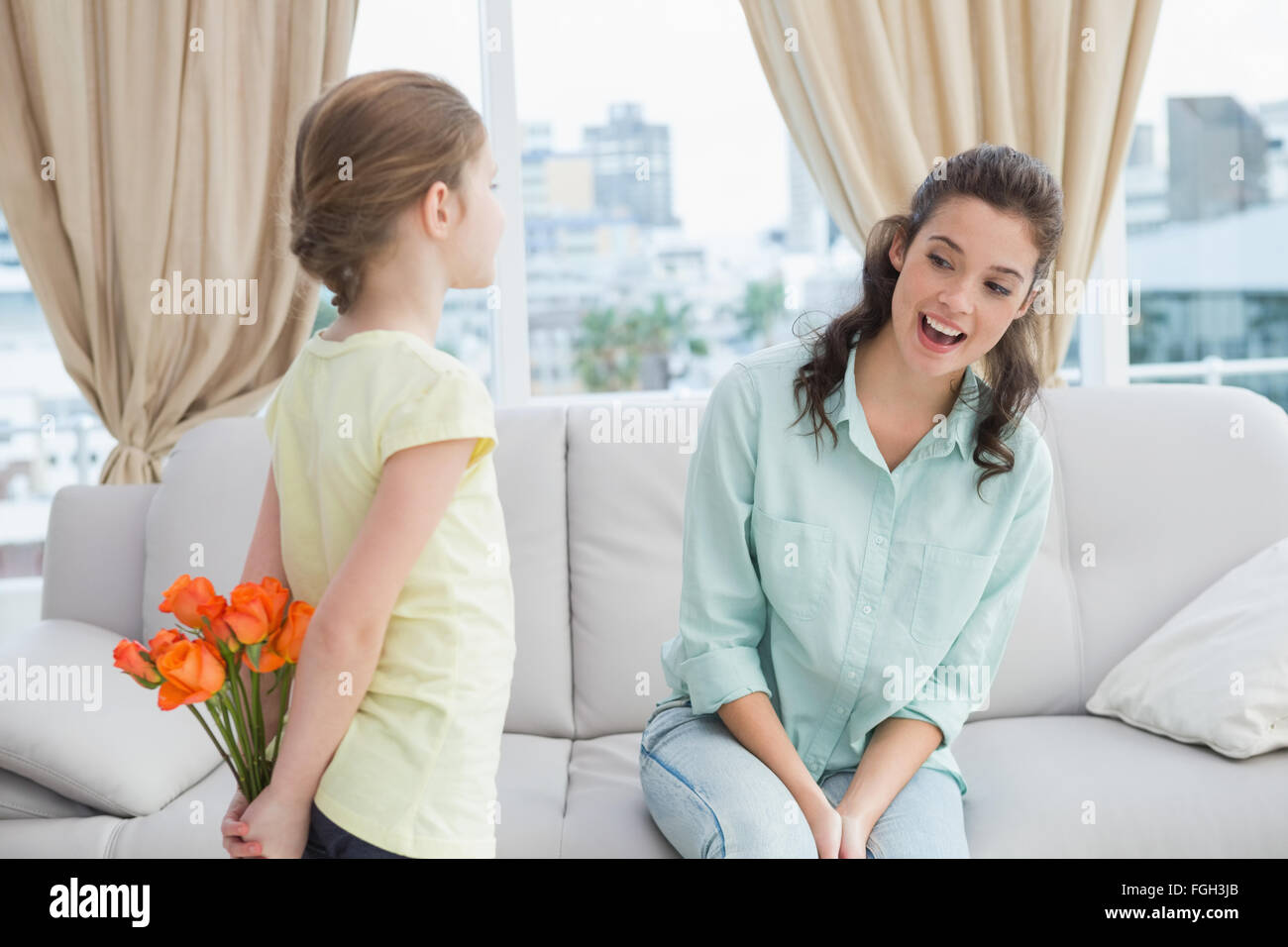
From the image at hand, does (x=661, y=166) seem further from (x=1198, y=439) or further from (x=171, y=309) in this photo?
(x=1198, y=439)

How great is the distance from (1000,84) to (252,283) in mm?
1877

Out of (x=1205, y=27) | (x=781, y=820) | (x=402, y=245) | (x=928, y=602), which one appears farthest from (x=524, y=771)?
(x=1205, y=27)

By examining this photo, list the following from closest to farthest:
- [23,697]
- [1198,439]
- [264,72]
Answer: [23,697] < [1198,439] < [264,72]

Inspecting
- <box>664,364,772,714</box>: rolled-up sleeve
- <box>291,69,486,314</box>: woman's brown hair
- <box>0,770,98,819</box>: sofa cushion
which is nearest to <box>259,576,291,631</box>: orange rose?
<box>291,69,486,314</box>: woman's brown hair

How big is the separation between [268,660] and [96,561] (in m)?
1.52

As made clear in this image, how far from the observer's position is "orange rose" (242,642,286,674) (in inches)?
38.7

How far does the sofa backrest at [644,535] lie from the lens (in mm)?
2096

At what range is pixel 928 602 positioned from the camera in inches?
60.6

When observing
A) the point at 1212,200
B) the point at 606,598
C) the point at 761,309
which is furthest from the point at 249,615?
the point at 1212,200

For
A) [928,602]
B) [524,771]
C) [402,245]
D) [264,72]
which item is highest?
[264,72]

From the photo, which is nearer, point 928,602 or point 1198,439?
point 928,602

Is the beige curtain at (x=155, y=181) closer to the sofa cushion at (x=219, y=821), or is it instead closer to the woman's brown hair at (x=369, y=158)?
the sofa cushion at (x=219, y=821)

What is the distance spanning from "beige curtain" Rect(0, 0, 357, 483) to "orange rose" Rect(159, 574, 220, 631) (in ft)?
5.53

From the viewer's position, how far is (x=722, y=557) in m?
1.52
